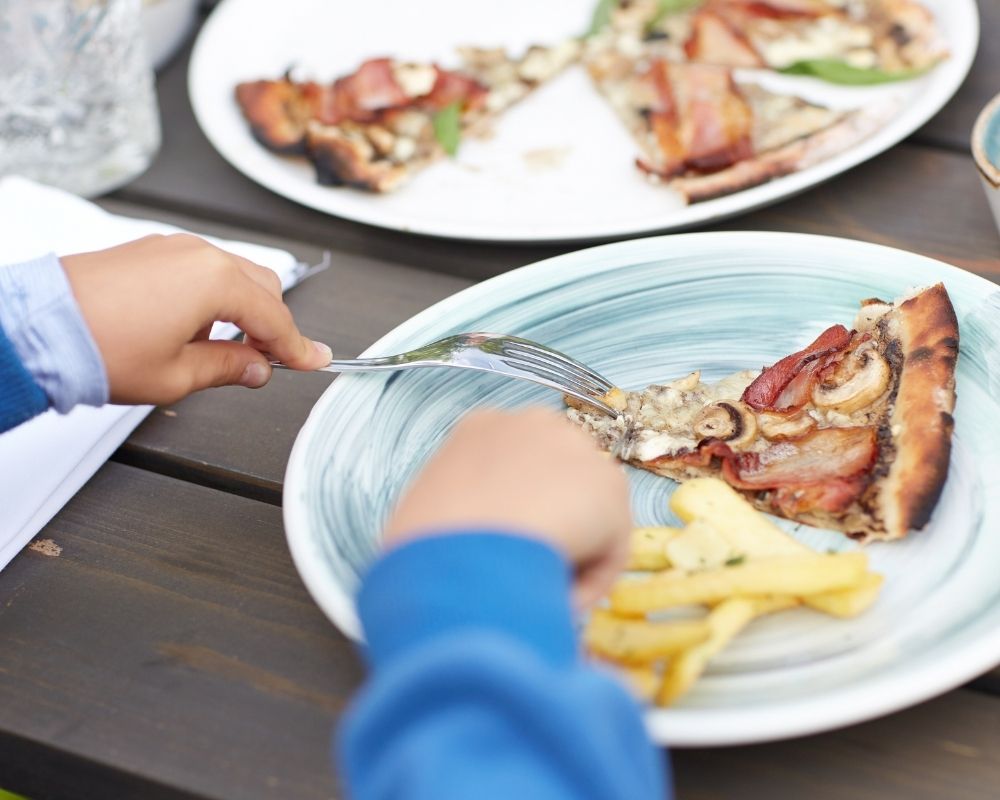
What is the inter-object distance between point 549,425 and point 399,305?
2.81 feet

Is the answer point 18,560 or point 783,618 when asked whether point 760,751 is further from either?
point 18,560

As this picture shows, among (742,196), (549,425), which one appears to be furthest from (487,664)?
(742,196)

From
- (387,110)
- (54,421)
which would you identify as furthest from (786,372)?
(387,110)

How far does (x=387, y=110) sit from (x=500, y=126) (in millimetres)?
228

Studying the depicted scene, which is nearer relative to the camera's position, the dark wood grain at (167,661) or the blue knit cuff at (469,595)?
the blue knit cuff at (469,595)

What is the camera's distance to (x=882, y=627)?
1.00 m

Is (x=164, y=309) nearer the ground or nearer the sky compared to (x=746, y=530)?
nearer the sky

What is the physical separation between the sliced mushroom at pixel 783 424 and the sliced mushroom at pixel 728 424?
0.02 metres

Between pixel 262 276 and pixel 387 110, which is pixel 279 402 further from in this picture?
pixel 387 110

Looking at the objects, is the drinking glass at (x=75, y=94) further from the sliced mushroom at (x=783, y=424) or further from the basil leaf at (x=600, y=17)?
the sliced mushroom at (x=783, y=424)

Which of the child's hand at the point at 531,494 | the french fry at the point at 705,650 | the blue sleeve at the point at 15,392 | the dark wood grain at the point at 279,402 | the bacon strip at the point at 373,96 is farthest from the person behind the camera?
the bacon strip at the point at 373,96

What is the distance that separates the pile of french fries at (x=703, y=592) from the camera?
3.11 ft

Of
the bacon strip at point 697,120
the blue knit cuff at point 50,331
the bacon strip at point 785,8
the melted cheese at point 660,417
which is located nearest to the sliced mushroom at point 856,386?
the melted cheese at point 660,417

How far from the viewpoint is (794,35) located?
2324 millimetres
